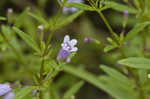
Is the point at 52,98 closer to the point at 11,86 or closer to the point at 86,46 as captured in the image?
the point at 11,86

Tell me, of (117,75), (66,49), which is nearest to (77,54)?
(117,75)

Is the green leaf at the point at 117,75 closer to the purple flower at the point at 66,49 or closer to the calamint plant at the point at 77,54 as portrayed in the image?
the calamint plant at the point at 77,54

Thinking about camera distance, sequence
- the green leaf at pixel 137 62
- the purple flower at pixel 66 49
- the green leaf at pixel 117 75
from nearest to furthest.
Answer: the green leaf at pixel 137 62 → the purple flower at pixel 66 49 → the green leaf at pixel 117 75

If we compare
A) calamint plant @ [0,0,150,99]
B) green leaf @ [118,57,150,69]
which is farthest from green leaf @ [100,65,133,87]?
green leaf @ [118,57,150,69]

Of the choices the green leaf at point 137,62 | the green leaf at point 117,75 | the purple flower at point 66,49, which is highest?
the purple flower at point 66,49

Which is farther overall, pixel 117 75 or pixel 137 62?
pixel 117 75

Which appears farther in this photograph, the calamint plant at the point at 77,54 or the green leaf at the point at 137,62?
the calamint plant at the point at 77,54

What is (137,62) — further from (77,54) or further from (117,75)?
(77,54)

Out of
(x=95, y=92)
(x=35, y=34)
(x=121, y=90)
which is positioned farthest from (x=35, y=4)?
(x=121, y=90)

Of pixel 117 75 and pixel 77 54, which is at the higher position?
pixel 117 75

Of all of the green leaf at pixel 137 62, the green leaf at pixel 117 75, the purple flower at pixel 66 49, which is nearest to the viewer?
the green leaf at pixel 137 62

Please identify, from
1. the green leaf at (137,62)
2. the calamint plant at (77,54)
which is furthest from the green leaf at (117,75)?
the green leaf at (137,62)
